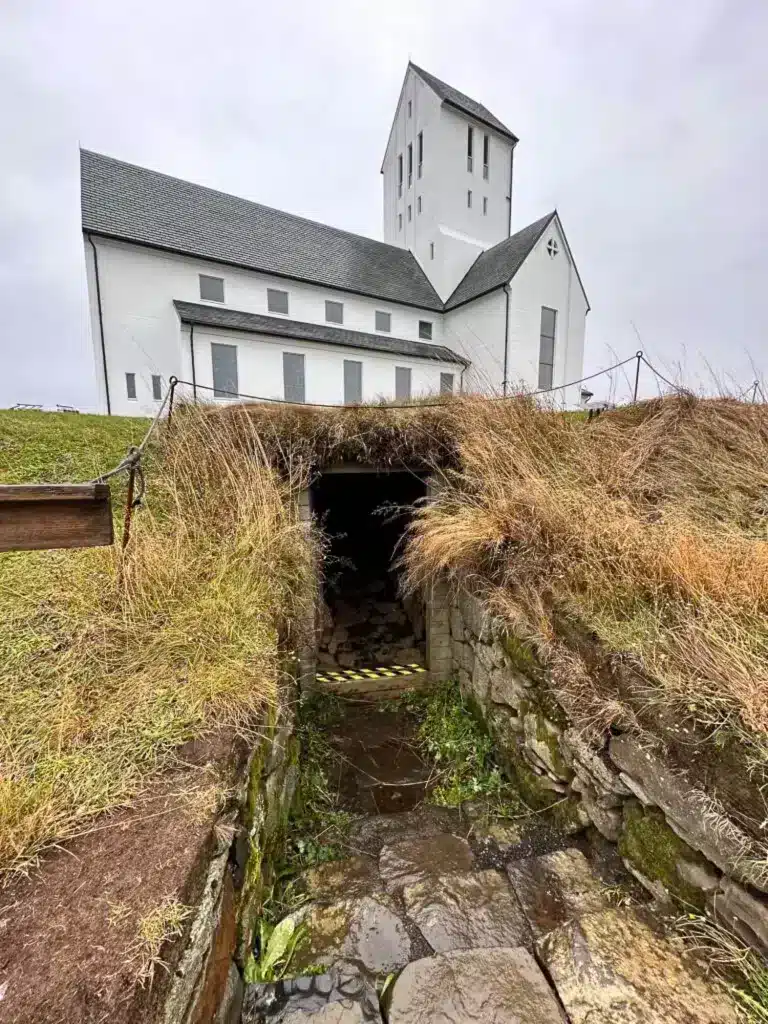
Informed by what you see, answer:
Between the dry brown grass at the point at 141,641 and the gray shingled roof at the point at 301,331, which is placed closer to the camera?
the dry brown grass at the point at 141,641

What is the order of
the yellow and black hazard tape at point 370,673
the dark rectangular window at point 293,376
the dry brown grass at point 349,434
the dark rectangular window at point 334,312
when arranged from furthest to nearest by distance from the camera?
the dark rectangular window at point 334,312 → the dark rectangular window at point 293,376 → the yellow and black hazard tape at point 370,673 → the dry brown grass at point 349,434

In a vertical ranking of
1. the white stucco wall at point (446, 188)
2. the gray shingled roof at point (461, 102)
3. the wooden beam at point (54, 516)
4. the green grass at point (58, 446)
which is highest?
the gray shingled roof at point (461, 102)

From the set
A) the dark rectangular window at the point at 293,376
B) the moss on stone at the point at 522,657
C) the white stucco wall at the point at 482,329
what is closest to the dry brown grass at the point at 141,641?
the moss on stone at the point at 522,657

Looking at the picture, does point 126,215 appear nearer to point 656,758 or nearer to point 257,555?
point 257,555

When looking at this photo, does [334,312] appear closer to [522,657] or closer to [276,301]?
[276,301]

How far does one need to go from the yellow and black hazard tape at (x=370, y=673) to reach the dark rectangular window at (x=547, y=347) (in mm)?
15740

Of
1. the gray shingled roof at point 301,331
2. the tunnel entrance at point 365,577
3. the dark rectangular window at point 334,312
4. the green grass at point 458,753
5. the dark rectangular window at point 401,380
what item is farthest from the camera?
the dark rectangular window at point 401,380

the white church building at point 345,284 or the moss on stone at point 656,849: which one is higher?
the white church building at point 345,284

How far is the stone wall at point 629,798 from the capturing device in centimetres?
153

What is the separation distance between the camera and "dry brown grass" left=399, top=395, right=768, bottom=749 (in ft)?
6.36

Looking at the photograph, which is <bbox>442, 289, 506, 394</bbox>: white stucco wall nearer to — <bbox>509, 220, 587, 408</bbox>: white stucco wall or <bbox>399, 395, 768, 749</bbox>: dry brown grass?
<bbox>509, 220, 587, 408</bbox>: white stucco wall

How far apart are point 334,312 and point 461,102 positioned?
1188 centimetres

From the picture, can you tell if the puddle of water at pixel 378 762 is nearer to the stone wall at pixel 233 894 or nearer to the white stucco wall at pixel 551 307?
the stone wall at pixel 233 894

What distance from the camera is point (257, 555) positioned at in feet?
10.5
